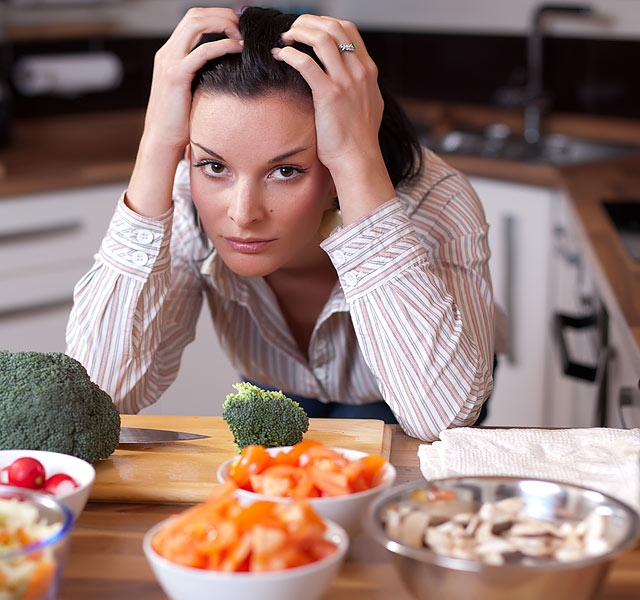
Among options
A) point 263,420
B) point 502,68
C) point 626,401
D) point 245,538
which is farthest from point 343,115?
point 502,68

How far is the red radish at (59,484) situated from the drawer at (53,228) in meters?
1.90

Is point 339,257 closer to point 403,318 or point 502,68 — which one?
point 403,318

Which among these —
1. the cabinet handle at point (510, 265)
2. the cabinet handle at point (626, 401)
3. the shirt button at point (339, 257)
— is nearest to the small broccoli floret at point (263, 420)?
the shirt button at point (339, 257)

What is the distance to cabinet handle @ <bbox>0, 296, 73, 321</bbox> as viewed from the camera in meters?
2.81

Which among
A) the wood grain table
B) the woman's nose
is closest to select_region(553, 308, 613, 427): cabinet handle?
the woman's nose

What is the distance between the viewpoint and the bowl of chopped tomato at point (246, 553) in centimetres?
73

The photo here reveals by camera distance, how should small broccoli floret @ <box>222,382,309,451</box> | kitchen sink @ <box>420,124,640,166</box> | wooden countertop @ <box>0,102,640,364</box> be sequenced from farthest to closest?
kitchen sink @ <box>420,124,640,166</box> < wooden countertop @ <box>0,102,640,364</box> < small broccoli floret @ <box>222,382,309,451</box>

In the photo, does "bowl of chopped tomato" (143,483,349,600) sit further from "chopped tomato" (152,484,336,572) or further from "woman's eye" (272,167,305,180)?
"woman's eye" (272,167,305,180)

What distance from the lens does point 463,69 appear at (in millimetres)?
3682

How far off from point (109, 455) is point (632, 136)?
248cm

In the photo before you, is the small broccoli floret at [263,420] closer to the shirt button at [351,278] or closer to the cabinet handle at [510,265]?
the shirt button at [351,278]

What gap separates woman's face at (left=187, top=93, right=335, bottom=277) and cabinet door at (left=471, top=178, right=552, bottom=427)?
1.51 meters

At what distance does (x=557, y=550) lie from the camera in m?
0.79

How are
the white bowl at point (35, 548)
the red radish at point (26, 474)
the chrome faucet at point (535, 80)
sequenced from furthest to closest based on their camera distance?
the chrome faucet at point (535, 80), the red radish at point (26, 474), the white bowl at point (35, 548)
